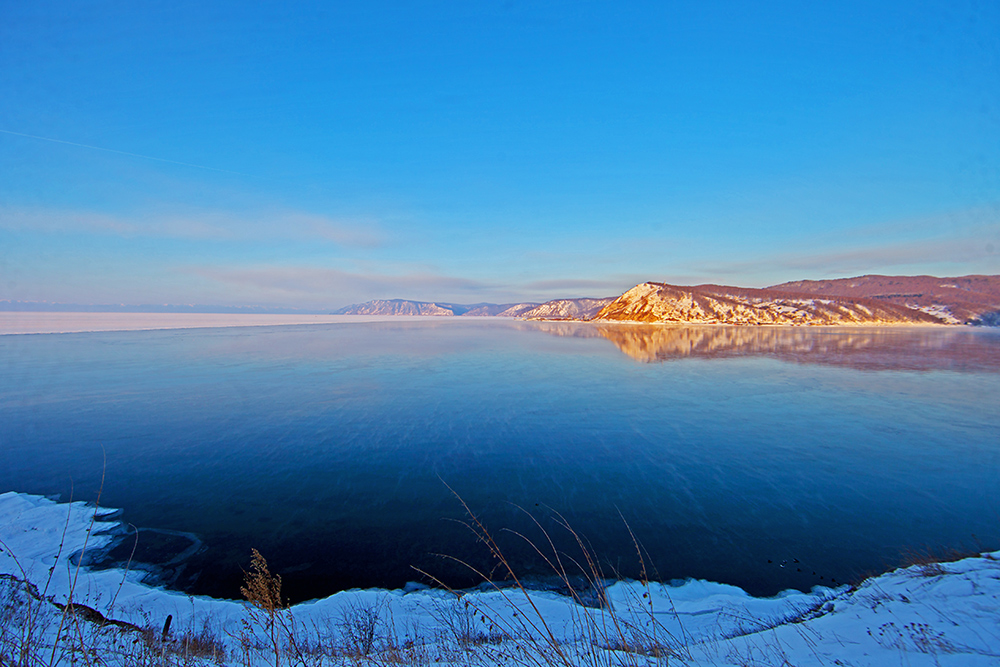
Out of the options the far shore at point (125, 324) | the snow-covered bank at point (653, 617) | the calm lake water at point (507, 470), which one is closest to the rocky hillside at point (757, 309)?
the far shore at point (125, 324)

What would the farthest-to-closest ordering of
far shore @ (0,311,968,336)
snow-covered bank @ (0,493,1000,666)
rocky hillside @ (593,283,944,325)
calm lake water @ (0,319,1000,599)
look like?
1. rocky hillside @ (593,283,944,325)
2. far shore @ (0,311,968,336)
3. calm lake water @ (0,319,1000,599)
4. snow-covered bank @ (0,493,1000,666)

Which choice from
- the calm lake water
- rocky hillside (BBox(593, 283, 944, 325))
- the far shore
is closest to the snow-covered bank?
the calm lake water

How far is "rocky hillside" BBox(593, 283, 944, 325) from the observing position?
93812mm

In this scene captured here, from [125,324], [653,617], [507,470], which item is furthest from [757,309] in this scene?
[125,324]

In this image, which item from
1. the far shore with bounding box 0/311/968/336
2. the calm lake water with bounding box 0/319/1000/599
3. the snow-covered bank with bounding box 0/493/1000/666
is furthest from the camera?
the far shore with bounding box 0/311/968/336

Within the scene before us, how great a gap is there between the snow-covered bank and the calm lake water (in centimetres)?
43

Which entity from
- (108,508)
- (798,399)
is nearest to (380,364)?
(108,508)

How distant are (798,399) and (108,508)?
68.0 feet

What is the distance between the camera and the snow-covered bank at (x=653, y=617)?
3.55 metres

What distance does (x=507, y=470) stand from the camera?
8.87 m

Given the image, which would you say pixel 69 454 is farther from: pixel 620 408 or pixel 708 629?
pixel 620 408

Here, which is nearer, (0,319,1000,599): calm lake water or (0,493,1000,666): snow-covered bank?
(0,493,1000,666): snow-covered bank

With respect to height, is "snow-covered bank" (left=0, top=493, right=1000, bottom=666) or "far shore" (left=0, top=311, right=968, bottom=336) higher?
"far shore" (left=0, top=311, right=968, bottom=336)

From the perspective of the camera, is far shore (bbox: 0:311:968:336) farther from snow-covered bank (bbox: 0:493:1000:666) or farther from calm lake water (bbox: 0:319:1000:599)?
snow-covered bank (bbox: 0:493:1000:666)
